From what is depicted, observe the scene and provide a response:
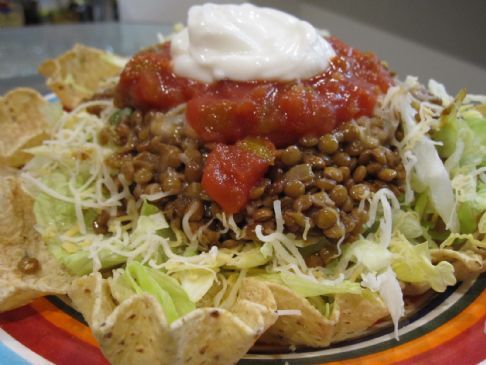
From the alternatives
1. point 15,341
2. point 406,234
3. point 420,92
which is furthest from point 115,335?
point 420,92

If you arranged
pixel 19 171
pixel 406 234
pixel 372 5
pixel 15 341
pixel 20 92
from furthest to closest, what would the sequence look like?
pixel 372 5 → pixel 20 92 → pixel 19 171 → pixel 406 234 → pixel 15 341

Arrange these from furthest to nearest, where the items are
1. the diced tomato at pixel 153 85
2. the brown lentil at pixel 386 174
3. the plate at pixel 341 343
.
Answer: the diced tomato at pixel 153 85
the brown lentil at pixel 386 174
the plate at pixel 341 343

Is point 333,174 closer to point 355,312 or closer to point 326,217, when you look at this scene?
point 326,217

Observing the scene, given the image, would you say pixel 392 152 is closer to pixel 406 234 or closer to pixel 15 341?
pixel 406 234

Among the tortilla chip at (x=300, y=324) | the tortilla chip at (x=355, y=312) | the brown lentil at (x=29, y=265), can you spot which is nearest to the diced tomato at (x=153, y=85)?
the brown lentil at (x=29, y=265)

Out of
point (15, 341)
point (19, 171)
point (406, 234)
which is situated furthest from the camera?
point (19, 171)

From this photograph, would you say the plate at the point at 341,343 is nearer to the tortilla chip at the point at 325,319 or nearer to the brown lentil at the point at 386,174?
the tortilla chip at the point at 325,319
